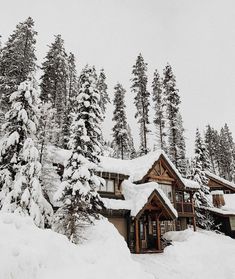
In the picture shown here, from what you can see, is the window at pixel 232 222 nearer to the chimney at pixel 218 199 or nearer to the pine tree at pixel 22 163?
the chimney at pixel 218 199

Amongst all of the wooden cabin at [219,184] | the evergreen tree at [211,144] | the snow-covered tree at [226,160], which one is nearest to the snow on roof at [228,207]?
the wooden cabin at [219,184]

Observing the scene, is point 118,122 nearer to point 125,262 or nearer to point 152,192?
point 152,192

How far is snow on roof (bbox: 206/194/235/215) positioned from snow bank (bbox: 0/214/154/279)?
888 inches

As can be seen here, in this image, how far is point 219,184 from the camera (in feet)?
120

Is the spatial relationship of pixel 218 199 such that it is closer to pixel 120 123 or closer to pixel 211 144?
pixel 120 123

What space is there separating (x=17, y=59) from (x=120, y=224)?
644 inches

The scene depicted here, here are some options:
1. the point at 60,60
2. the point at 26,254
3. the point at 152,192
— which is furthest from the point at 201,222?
the point at 26,254

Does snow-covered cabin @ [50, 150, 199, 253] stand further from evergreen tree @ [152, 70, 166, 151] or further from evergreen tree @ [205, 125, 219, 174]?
evergreen tree @ [205, 125, 219, 174]

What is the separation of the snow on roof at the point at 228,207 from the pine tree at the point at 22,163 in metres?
20.6

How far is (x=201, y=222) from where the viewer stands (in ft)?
99.0

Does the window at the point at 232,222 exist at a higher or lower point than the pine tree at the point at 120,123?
lower

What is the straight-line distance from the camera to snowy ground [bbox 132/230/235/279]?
45.1 ft

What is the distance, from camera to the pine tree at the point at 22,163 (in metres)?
14.0

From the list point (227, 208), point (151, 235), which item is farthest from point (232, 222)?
point (151, 235)
